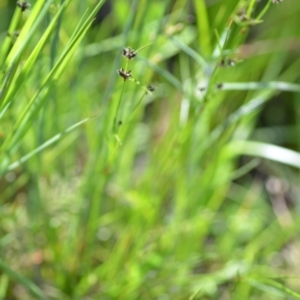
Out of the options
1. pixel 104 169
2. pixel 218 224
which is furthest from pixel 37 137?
pixel 218 224

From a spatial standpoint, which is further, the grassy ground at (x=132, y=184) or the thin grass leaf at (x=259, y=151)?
the thin grass leaf at (x=259, y=151)

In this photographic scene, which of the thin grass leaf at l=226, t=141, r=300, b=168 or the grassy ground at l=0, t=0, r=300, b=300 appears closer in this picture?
the grassy ground at l=0, t=0, r=300, b=300

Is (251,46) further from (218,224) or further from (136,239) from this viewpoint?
(136,239)

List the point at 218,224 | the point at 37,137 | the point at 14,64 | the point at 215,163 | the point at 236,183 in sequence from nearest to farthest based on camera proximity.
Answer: the point at 14,64, the point at 37,137, the point at 215,163, the point at 218,224, the point at 236,183

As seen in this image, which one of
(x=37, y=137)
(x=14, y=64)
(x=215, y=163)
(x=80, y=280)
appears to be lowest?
(x=80, y=280)

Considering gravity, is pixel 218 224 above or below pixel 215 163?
below

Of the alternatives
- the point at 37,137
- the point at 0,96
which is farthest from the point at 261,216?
the point at 0,96

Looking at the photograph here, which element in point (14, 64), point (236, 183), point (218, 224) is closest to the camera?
point (14, 64)

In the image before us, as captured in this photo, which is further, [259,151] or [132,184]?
[132,184]

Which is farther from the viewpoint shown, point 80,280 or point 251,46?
point 251,46
